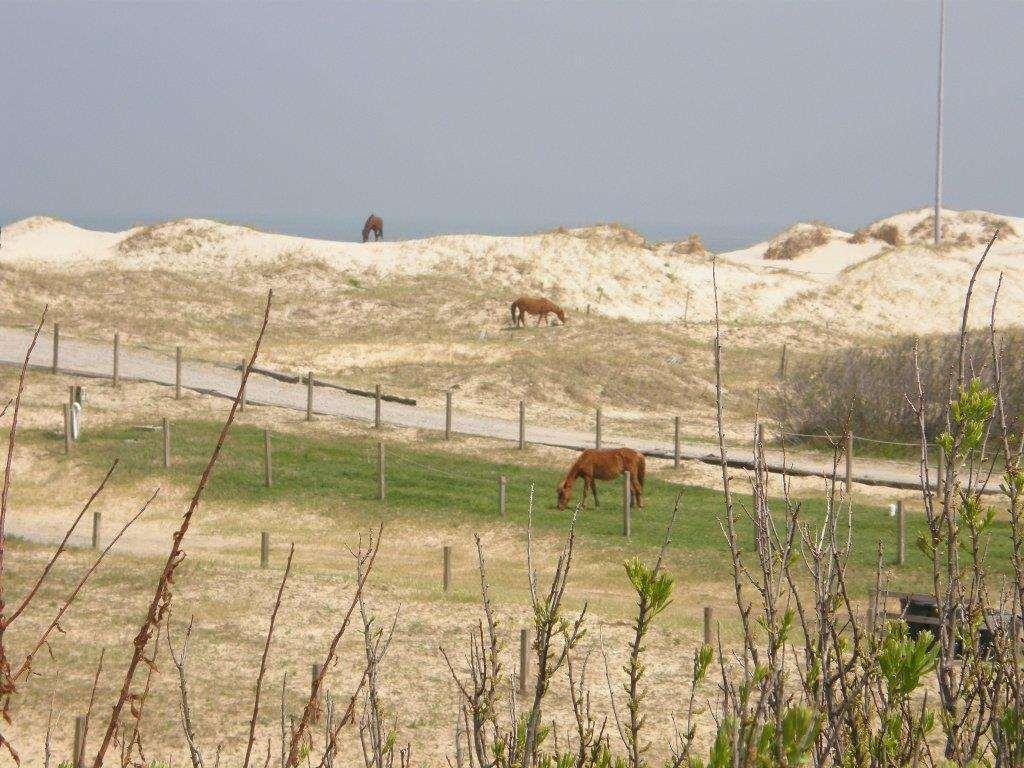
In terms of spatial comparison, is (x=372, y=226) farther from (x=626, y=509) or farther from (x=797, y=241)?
(x=626, y=509)

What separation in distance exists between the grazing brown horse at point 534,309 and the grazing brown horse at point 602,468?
83.7ft

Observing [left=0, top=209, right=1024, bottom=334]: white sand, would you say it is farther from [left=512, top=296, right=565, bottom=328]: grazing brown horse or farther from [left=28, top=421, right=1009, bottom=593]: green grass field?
[left=28, top=421, right=1009, bottom=593]: green grass field

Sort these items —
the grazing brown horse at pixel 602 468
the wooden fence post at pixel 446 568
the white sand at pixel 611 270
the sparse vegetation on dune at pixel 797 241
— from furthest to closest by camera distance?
the sparse vegetation on dune at pixel 797 241, the white sand at pixel 611 270, the grazing brown horse at pixel 602 468, the wooden fence post at pixel 446 568

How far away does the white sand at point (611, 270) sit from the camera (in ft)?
194

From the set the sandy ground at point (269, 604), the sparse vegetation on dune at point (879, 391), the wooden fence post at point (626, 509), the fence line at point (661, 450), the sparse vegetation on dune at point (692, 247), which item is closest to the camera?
the sandy ground at point (269, 604)

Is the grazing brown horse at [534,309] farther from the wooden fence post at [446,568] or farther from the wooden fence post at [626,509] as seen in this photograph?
the wooden fence post at [446,568]

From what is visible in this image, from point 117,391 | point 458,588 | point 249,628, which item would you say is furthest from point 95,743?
point 117,391

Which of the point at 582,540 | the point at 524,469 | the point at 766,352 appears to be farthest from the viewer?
the point at 766,352

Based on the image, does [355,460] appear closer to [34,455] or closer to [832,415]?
[34,455]

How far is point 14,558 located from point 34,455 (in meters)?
8.75

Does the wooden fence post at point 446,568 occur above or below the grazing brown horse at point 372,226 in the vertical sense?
below

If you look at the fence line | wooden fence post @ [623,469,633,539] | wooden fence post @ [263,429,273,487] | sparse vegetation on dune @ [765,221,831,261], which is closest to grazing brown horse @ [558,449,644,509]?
wooden fence post @ [623,469,633,539]

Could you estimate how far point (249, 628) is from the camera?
17.0 meters

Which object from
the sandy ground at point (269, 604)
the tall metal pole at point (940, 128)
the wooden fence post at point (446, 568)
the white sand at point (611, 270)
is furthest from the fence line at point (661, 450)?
the tall metal pole at point (940, 128)
